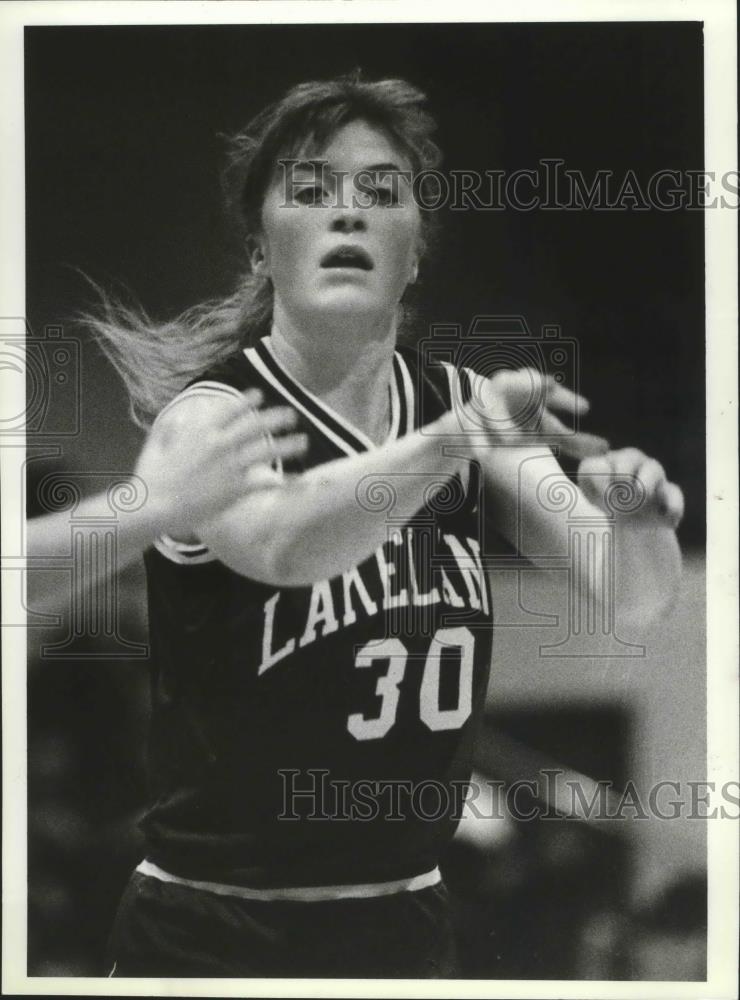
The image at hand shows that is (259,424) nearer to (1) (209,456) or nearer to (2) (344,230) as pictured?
(1) (209,456)

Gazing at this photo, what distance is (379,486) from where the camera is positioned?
7.54ft

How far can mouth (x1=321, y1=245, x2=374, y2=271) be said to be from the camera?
2.29 m

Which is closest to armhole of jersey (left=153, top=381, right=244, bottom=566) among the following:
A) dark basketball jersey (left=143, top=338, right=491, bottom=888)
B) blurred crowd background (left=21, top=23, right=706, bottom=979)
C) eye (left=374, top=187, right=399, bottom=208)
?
dark basketball jersey (left=143, top=338, right=491, bottom=888)

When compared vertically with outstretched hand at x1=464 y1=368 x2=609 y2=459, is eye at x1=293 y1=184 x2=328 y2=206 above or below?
above

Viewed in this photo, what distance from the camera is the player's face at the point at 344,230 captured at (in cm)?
229

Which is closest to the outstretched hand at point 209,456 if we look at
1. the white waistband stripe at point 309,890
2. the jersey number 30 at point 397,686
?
the jersey number 30 at point 397,686

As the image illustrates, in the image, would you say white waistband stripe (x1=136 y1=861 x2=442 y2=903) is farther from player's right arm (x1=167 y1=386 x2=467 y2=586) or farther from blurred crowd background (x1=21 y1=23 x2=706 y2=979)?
player's right arm (x1=167 y1=386 x2=467 y2=586)

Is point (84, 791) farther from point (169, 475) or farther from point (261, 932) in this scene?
point (169, 475)

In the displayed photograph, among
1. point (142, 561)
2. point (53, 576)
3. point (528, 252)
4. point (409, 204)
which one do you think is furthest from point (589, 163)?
point (53, 576)

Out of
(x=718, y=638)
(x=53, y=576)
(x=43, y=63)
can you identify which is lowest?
(x=718, y=638)

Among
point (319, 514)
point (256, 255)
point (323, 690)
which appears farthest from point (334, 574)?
point (256, 255)

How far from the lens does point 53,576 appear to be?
2330 mm

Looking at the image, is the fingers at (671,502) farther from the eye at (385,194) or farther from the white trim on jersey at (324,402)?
the eye at (385,194)

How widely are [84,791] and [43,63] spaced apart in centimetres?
150
